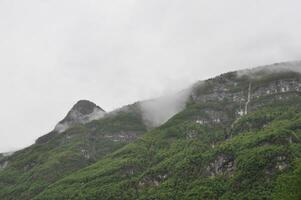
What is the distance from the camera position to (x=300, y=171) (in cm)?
15388

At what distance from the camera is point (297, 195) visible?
146 metres

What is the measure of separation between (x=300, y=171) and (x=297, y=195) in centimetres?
1000
